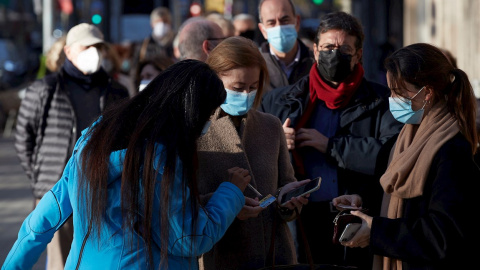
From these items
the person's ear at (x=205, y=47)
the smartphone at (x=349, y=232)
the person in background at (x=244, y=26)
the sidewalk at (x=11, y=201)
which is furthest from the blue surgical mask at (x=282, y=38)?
the person in background at (x=244, y=26)

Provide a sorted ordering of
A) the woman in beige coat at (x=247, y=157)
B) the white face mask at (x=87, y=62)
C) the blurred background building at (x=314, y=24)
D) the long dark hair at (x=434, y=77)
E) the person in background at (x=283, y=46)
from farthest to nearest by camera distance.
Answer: the blurred background building at (x=314, y=24) < the white face mask at (x=87, y=62) < the person in background at (x=283, y=46) < the woman in beige coat at (x=247, y=157) < the long dark hair at (x=434, y=77)

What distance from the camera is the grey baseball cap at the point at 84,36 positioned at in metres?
6.13

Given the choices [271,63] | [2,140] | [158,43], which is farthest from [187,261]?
[2,140]

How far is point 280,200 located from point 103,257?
3.46 ft

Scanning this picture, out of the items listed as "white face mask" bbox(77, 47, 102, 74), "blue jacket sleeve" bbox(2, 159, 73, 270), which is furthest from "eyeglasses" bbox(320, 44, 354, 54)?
"white face mask" bbox(77, 47, 102, 74)

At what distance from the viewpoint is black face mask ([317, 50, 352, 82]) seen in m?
4.58

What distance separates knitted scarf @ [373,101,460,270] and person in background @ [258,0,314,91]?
231 cm

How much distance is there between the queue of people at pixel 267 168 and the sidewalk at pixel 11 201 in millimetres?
3614

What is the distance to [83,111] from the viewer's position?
5906mm

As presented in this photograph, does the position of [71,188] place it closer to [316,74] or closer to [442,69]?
[442,69]

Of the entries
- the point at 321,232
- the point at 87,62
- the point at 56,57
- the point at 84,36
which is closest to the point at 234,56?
the point at 321,232

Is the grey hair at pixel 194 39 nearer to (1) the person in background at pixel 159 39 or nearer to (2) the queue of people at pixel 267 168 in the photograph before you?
(2) the queue of people at pixel 267 168

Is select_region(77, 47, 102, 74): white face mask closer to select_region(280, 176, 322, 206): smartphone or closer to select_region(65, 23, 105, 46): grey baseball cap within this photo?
select_region(65, 23, 105, 46): grey baseball cap

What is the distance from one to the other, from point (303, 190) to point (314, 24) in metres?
8.53
